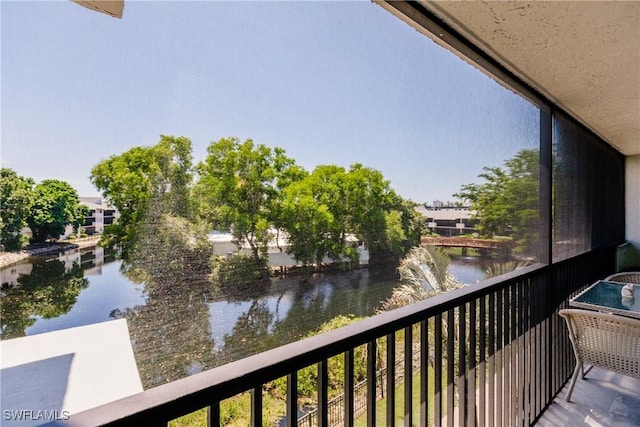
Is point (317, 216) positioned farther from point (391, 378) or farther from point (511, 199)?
point (511, 199)

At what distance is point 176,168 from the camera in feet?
2.66

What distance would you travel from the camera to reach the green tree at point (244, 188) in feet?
2.83

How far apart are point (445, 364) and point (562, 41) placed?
1.80 metres

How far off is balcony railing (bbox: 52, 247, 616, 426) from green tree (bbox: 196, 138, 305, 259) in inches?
13.7

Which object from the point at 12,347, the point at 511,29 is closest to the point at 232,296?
the point at 12,347

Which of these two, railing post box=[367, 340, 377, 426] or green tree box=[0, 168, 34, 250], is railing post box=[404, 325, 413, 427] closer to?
railing post box=[367, 340, 377, 426]

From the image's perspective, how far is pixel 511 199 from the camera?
251 cm

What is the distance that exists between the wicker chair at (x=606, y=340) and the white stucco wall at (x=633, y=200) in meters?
5.00

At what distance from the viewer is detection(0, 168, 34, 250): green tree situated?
2.07ft

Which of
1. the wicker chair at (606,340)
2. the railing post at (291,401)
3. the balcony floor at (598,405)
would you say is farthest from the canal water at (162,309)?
the balcony floor at (598,405)

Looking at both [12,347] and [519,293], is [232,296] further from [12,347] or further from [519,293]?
[519,293]

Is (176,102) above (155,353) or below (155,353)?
above

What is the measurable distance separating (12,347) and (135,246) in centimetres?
27

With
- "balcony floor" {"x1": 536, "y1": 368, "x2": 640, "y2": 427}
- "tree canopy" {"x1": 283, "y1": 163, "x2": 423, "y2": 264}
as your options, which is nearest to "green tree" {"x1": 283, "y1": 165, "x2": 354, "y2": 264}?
"tree canopy" {"x1": 283, "y1": 163, "x2": 423, "y2": 264}
